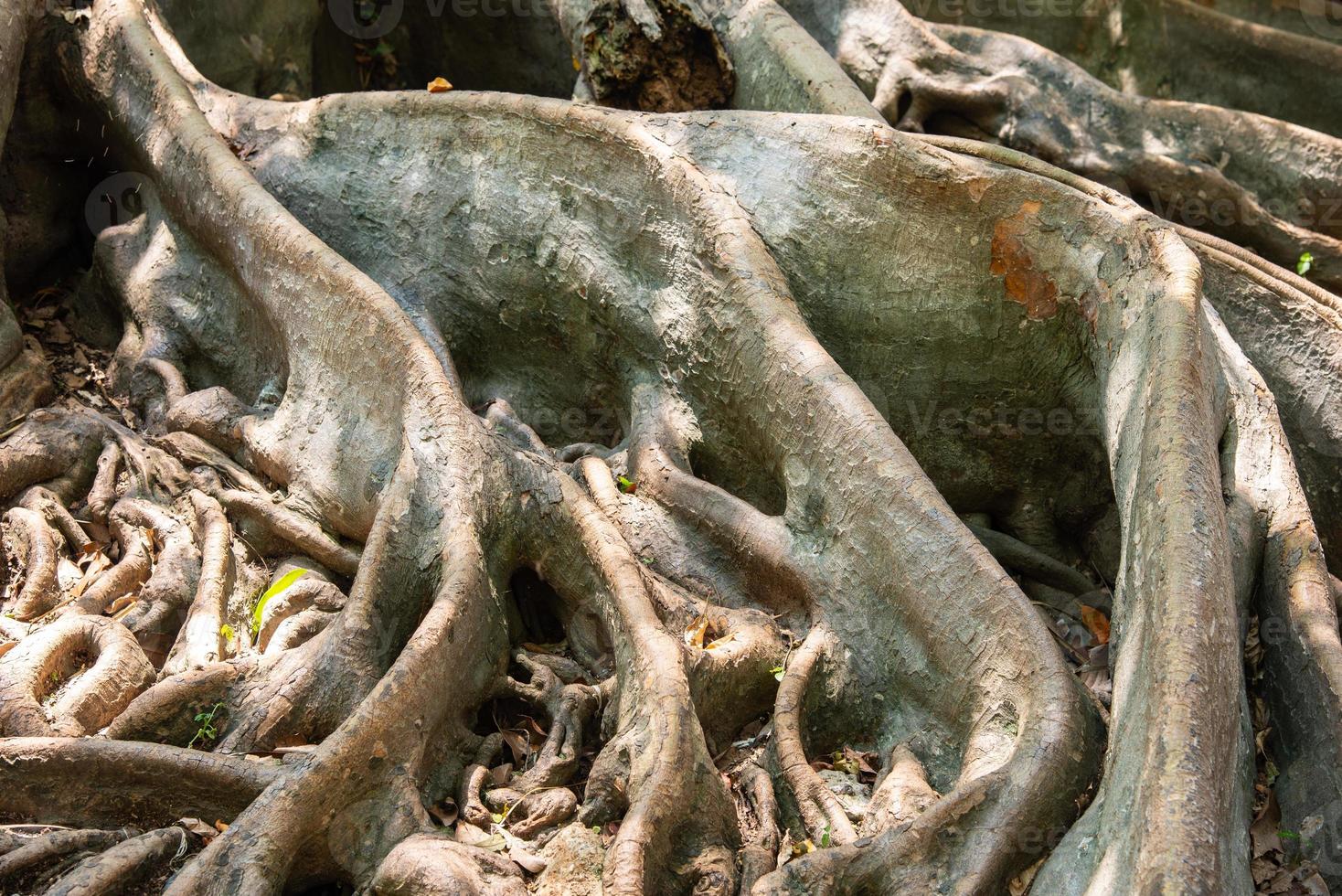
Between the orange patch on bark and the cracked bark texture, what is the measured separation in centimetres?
1

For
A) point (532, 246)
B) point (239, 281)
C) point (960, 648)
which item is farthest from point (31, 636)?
point (960, 648)

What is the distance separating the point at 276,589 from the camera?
4027 mm

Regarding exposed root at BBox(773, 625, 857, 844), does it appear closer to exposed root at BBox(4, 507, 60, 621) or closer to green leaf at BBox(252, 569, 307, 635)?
green leaf at BBox(252, 569, 307, 635)

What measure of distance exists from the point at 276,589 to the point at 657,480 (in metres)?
1.30

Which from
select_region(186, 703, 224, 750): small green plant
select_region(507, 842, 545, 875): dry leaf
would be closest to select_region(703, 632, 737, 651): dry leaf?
select_region(507, 842, 545, 875): dry leaf

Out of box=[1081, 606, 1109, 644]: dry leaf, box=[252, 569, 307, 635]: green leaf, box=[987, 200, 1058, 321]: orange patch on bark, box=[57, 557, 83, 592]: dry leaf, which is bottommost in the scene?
box=[1081, 606, 1109, 644]: dry leaf

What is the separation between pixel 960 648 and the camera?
3.32m

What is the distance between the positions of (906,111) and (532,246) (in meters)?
2.64

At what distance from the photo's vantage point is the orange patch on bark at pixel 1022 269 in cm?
423

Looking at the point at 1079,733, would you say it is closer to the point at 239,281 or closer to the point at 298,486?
the point at 298,486

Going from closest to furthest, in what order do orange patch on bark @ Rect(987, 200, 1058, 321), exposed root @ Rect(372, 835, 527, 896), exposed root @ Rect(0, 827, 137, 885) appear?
exposed root @ Rect(372, 835, 527, 896) → exposed root @ Rect(0, 827, 137, 885) → orange patch on bark @ Rect(987, 200, 1058, 321)

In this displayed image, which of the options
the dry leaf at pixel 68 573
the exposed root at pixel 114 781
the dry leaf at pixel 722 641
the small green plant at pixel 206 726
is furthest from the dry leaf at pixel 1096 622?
the dry leaf at pixel 68 573

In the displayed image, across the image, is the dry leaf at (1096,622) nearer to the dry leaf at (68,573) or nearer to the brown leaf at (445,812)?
the brown leaf at (445,812)

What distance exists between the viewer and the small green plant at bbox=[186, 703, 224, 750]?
348 cm
